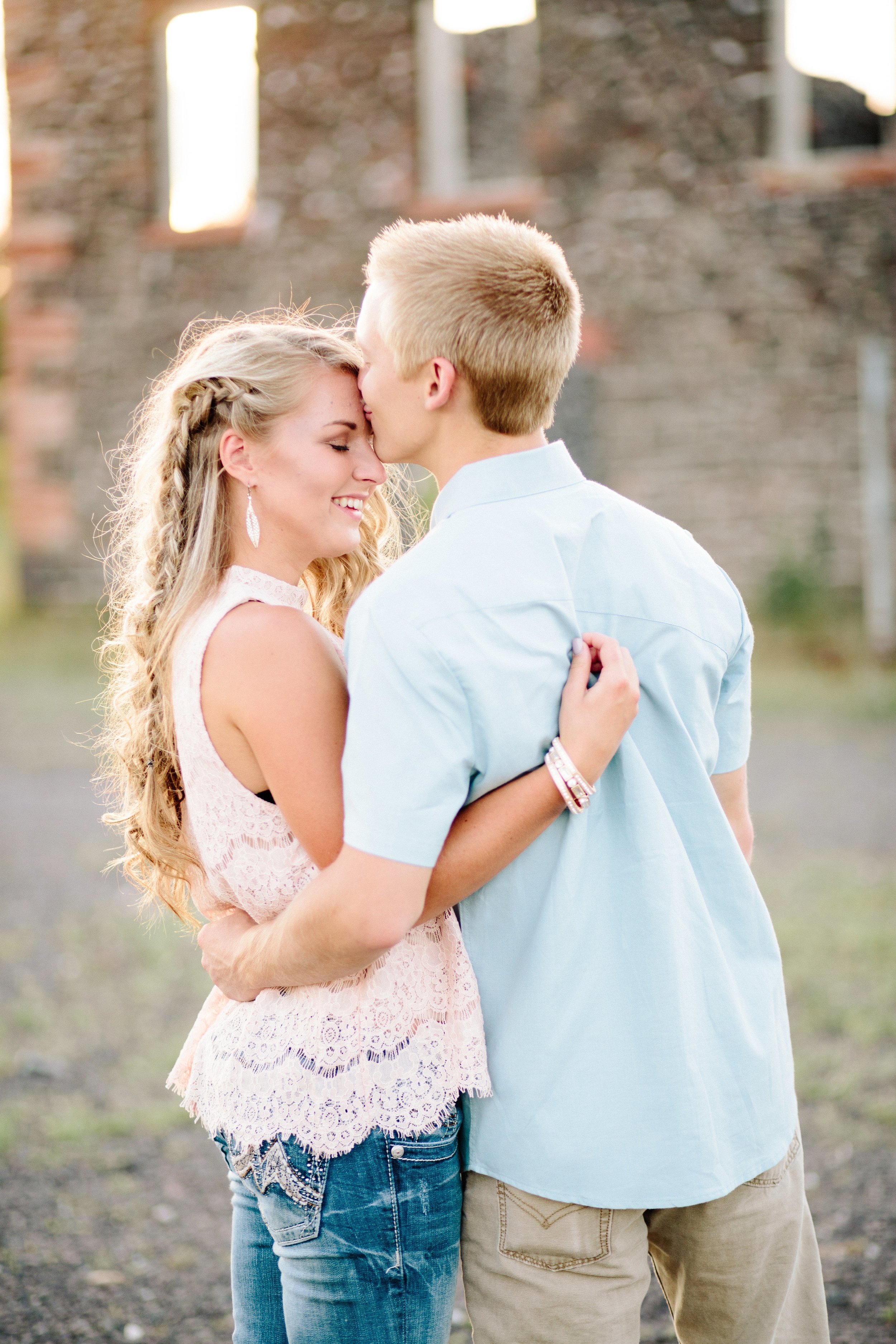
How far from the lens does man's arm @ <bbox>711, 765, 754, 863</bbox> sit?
6.40 ft

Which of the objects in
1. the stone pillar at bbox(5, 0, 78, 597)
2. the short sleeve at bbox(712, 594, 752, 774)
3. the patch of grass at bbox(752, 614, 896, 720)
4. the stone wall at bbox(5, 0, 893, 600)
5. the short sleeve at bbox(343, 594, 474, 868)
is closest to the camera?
the short sleeve at bbox(343, 594, 474, 868)

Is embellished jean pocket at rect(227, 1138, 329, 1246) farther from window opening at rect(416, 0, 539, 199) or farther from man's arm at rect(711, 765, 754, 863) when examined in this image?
window opening at rect(416, 0, 539, 199)

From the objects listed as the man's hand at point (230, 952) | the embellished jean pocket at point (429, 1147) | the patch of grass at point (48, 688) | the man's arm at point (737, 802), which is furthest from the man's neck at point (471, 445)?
the patch of grass at point (48, 688)

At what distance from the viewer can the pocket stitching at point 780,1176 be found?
1745 millimetres

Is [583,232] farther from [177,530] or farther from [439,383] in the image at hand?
[439,383]

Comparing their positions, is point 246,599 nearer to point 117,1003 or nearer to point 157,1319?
point 157,1319

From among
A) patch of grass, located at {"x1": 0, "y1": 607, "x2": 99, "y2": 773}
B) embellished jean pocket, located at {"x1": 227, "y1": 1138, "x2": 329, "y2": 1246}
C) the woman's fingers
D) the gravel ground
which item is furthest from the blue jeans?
patch of grass, located at {"x1": 0, "y1": 607, "x2": 99, "y2": 773}

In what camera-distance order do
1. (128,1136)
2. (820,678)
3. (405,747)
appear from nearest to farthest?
(405,747) < (128,1136) < (820,678)

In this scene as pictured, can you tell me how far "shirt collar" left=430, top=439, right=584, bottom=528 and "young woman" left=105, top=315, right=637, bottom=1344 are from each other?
25cm

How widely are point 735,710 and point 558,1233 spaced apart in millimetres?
823

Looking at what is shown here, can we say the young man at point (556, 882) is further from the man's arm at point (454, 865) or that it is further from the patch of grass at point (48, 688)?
the patch of grass at point (48, 688)

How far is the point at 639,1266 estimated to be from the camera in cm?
170

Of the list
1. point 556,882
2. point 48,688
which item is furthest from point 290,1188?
point 48,688

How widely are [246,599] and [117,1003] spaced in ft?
11.6
